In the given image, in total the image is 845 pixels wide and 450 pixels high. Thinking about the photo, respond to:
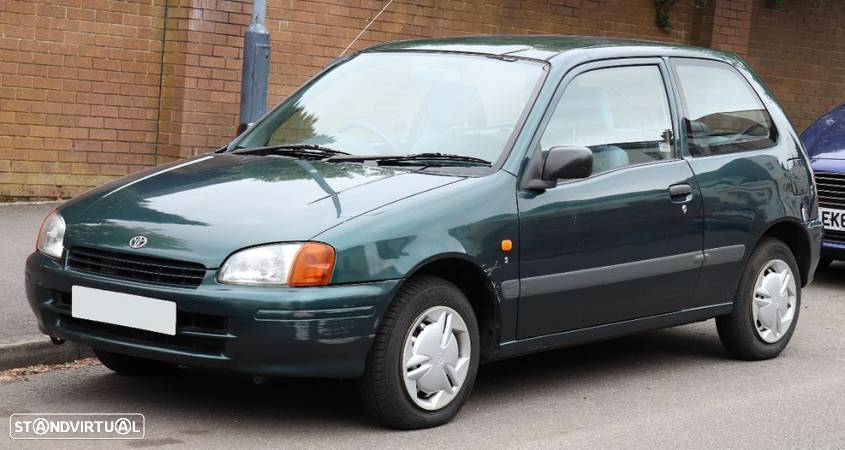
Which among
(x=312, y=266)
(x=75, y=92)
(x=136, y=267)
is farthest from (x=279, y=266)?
(x=75, y=92)

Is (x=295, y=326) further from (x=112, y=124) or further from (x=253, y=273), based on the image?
(x=112, y=124)

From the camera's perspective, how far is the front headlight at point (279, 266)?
17.4 ft

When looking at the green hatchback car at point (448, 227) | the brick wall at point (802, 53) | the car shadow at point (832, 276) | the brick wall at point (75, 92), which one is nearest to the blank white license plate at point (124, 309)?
the green hatchback car at point (448, 227)

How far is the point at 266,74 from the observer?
934cm

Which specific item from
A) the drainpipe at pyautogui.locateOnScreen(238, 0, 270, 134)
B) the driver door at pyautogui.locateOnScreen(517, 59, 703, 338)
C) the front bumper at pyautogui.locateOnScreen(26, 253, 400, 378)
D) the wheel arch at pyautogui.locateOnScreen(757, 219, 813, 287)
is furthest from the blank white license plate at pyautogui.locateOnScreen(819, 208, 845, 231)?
the front bumper at pyautogui.locateOnScreen(26, 253, 400, 378)

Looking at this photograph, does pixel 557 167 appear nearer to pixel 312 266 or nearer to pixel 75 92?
pixel 312 266

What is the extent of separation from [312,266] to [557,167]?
1.33 metres

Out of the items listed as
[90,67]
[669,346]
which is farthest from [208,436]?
[90,67]

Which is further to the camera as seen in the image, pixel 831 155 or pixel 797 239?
pixel 831 155

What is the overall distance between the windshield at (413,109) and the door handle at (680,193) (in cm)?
90

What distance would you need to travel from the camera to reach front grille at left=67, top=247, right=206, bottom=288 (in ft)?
17.6

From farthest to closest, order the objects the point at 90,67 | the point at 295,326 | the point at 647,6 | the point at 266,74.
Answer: the point at 647,6 → the point at 90,67 → the point at 266,74 → the point at 295,326

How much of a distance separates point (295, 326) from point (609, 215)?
1.81 m

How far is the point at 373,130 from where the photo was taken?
6465 mm
